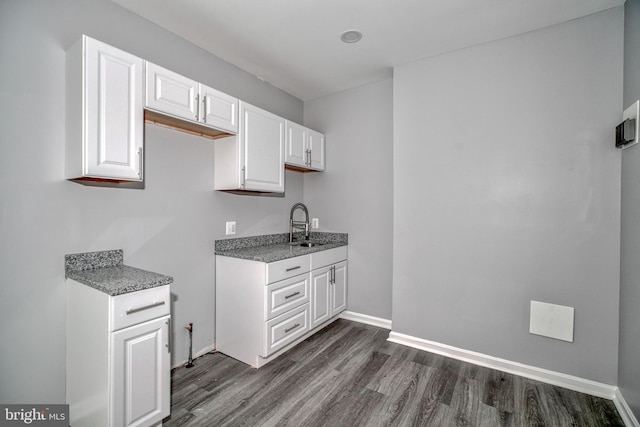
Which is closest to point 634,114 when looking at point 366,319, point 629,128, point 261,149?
point 629,128

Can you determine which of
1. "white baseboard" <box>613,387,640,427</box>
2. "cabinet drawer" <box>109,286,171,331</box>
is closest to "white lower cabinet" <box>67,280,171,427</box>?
"cabinet drawer" <box>109,286,171,331</box>

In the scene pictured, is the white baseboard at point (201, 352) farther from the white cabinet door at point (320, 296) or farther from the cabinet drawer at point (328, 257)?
the cabinet drawer at point (328, 257)

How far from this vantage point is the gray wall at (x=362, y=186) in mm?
3092

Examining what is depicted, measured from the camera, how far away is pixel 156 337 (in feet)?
5.16

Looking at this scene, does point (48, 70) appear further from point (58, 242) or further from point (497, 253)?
point (497, 253)

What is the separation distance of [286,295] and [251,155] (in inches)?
48.8

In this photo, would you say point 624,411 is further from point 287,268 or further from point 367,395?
point 287,268

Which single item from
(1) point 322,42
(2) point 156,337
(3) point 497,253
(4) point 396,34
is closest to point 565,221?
(3) point 497,253

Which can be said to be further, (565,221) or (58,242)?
(565,221)

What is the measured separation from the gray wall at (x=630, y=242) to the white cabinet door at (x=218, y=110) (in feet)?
8.72

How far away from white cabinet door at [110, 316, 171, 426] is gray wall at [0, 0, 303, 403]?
23.9 inches

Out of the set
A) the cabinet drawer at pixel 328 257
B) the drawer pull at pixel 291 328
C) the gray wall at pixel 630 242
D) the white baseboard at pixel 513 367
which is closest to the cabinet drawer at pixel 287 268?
the cabinet drawer at pixel 328 257

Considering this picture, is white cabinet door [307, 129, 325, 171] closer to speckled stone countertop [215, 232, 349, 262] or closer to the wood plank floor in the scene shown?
speckled stone countertop [215, 232, 349, 262]

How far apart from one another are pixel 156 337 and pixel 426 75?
2.89 meters
